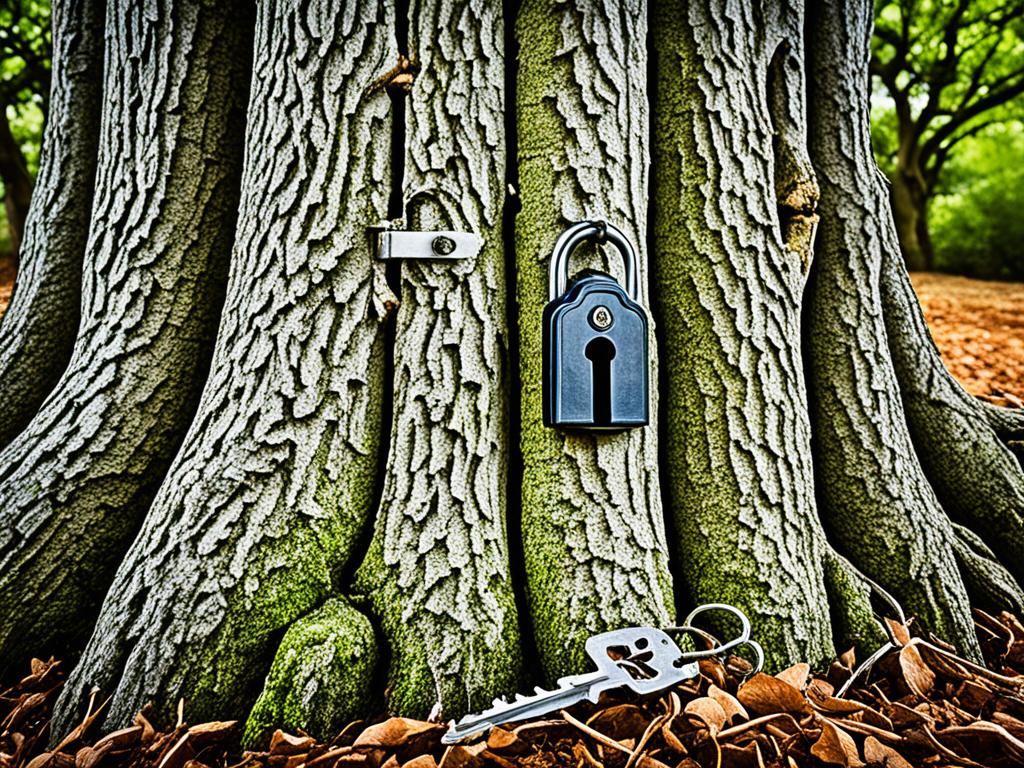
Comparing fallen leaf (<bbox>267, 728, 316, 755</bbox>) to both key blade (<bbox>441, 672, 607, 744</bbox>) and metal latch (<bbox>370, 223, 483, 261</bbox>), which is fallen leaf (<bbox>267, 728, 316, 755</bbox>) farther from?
metal latch (<bbox>370, 223, 483, 261</bbox>)

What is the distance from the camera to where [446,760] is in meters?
1.57

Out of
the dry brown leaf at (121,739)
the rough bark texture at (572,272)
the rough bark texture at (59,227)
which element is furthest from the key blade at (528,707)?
the rough bark texture at (59,227)

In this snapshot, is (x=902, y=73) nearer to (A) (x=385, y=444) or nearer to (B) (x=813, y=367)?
(B) (x=813, y=367)

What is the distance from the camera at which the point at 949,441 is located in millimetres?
2680

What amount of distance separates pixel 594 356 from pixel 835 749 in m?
1.09

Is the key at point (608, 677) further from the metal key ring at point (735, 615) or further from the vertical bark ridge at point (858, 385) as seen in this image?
the vertical bark ridge at point (858, 385)

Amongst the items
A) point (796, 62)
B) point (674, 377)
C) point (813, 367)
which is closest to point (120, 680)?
point (674, 377)

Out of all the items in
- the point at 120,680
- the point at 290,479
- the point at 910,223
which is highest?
the point at 910,223

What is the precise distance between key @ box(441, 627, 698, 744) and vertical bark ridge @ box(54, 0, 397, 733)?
1.31 feet

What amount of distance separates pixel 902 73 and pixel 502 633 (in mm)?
20050

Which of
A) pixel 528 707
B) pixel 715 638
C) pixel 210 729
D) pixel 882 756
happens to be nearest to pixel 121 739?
pixel 210 729

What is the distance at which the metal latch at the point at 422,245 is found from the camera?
1.97 metres

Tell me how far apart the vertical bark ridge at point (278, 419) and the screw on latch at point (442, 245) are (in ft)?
0.61

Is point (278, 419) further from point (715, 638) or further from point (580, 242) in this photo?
point (715, 638)
